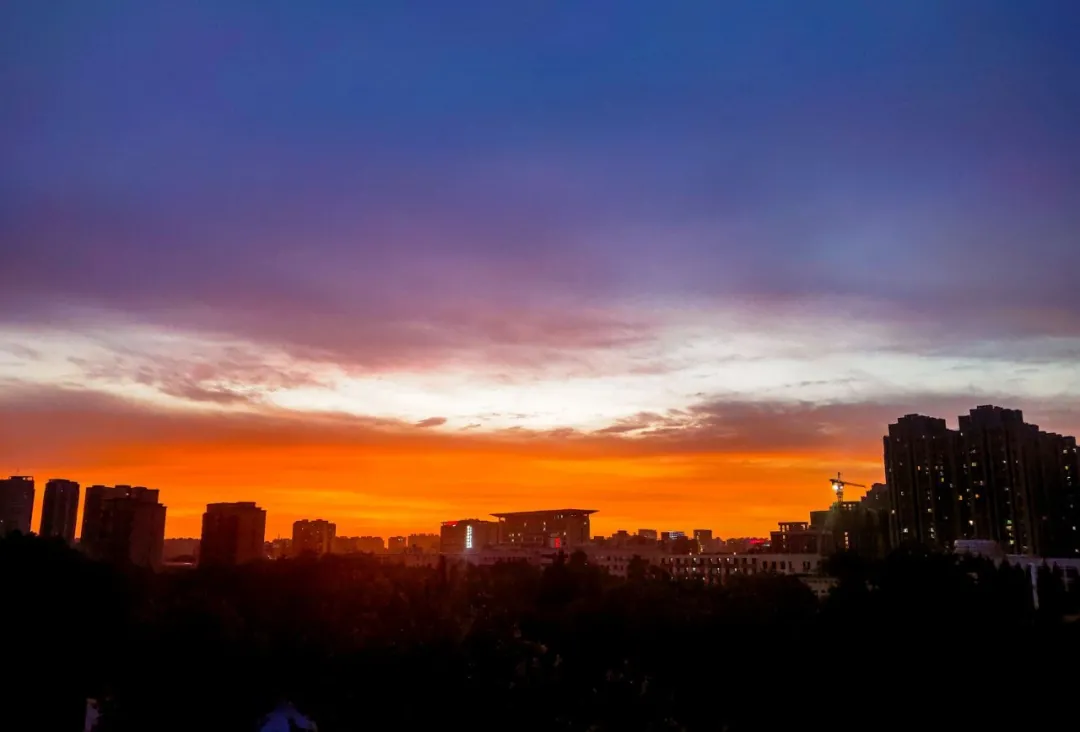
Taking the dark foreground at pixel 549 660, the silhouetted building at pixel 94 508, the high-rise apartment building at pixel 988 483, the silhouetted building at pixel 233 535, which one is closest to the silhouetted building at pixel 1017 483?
the high-rise apartment building at pixel 988 483

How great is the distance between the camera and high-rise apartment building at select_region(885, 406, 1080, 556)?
12225 centimetres

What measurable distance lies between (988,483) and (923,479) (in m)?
10.9

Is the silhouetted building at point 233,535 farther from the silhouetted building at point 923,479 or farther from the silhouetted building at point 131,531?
the silhouetted building at point 923,479

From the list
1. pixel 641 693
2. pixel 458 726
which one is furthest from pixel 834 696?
pixel 458 726

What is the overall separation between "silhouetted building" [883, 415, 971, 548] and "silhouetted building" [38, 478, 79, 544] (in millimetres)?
152147

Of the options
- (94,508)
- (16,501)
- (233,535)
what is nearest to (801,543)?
(233,535)

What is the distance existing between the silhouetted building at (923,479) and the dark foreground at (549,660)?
322ft

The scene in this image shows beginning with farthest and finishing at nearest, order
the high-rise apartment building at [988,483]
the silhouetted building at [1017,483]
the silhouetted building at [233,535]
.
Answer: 1. the silhouetted building at [233,535]
2. the high-rise apartment building at [988,483]
3. the silhouetted building at [1017,483]

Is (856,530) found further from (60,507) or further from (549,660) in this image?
(60,507)

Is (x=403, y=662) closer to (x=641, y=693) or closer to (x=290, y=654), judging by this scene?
(x=641, y=693)

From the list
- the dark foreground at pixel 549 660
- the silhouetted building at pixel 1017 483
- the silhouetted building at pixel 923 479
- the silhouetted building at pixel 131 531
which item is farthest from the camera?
the silhouetted building at pixel 923 479

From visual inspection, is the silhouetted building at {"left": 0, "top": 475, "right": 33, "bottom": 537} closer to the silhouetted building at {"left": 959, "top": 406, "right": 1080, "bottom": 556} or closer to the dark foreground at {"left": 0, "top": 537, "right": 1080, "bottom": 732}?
the dark foreground at {"left": 0, "top": 537, "right": 1080, "bottom": 732}

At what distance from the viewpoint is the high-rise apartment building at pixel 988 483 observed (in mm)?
122250

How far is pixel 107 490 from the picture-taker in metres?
158
